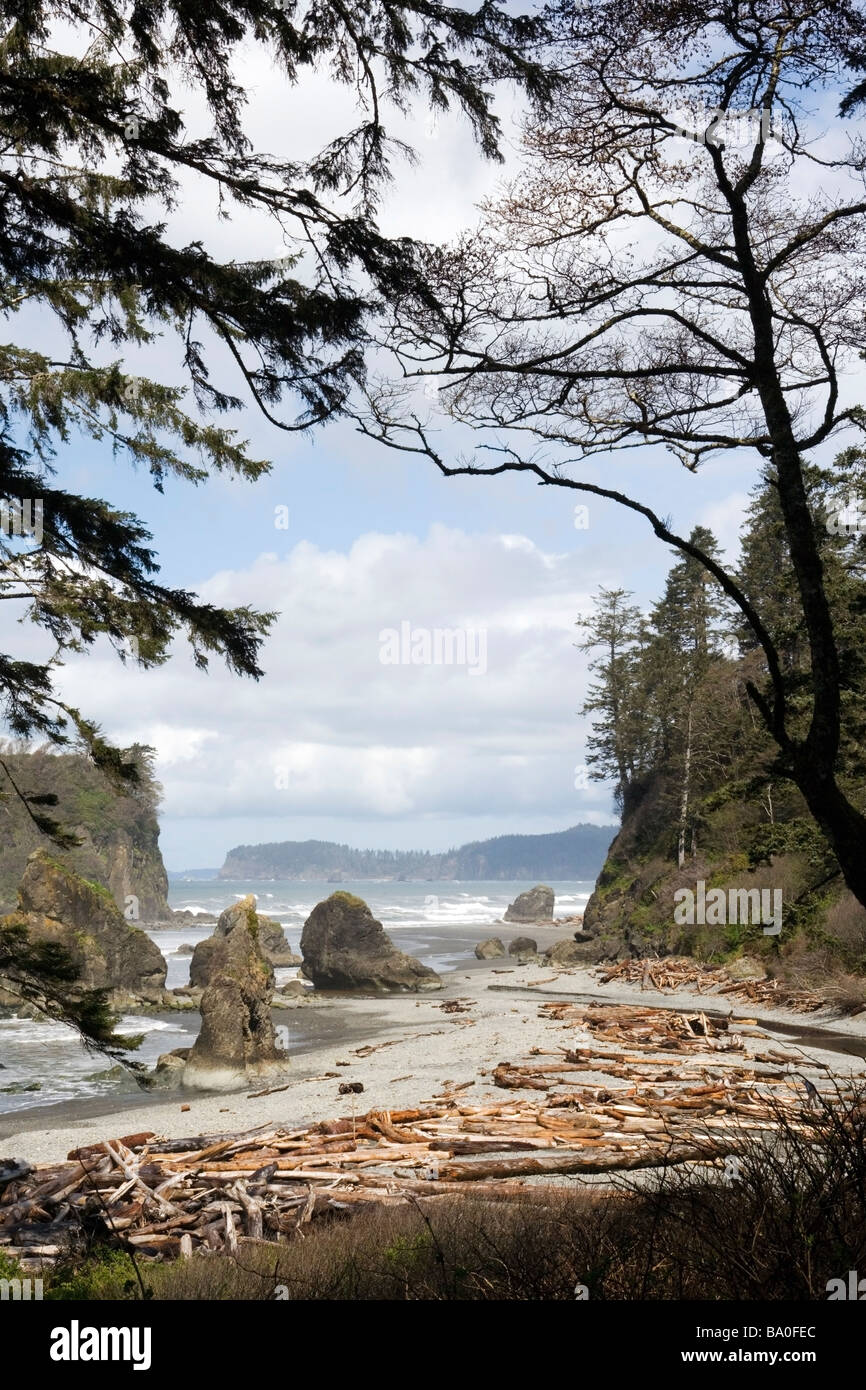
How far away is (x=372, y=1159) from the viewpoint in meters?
8.37

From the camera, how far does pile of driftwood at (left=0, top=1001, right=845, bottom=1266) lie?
6.91 meters

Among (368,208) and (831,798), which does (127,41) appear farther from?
(831,798)

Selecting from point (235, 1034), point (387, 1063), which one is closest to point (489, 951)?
point (235, 1034)

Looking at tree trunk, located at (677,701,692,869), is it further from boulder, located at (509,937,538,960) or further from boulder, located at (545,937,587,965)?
boulder, located at (509,937,538,960)

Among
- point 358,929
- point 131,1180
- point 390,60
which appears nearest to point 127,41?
point 390,60

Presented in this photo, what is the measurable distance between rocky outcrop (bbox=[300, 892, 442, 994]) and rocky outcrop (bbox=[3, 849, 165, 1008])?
6.45 metres

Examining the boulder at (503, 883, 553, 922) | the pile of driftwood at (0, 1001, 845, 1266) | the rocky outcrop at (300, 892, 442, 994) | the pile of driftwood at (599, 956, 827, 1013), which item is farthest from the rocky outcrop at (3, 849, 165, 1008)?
the boulder at (503, 883, 553, 922)

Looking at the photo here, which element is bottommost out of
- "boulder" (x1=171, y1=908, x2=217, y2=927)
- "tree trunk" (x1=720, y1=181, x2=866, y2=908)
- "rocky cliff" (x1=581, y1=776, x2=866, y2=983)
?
"boulder" (x1=171, y1=908, x2=217, y2=927)

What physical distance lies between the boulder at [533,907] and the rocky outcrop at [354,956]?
66.8 meters

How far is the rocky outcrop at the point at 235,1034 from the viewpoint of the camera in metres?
18.1

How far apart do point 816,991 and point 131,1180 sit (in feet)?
57.5

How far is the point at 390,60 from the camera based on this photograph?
20.9 ft

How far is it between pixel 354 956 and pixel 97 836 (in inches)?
1769
